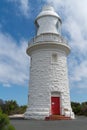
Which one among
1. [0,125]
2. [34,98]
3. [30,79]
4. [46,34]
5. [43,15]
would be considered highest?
[43,15]

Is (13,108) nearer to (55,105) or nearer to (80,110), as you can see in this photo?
(80,110)

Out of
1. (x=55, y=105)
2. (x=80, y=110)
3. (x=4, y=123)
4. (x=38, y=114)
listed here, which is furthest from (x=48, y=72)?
(x=4, y=123)

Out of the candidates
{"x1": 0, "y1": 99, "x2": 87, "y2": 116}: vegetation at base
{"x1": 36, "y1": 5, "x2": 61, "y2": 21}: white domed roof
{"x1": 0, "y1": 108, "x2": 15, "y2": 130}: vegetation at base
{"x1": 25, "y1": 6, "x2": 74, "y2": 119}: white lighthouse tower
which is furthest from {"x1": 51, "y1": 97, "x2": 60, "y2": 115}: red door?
{"x1": 0, "y1": 108, "x2": 15, "y2": 130}: vegetation at base

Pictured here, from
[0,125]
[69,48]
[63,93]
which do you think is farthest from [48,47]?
[0,125]

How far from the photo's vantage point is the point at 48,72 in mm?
19188

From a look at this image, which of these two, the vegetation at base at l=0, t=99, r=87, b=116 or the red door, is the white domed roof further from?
the vegetation at base at l=0, t=99, r=87, b=116

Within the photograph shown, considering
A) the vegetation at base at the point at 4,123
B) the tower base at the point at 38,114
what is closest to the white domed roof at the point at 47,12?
the tower base at the point at 38,114

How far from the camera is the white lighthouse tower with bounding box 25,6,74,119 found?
61.7ft

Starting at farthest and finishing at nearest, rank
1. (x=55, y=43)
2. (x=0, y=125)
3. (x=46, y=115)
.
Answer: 1. (x=55, y=43)
2. (x=46, y=115)
3. (x=0, y=125)

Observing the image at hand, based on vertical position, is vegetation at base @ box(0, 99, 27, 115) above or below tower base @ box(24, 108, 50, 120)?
above

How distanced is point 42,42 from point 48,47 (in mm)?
641

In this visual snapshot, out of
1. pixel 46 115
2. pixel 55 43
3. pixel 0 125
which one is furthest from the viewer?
pixel 55 43

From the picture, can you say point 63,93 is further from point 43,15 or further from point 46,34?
point 43,15

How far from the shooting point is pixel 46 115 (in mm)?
18266
